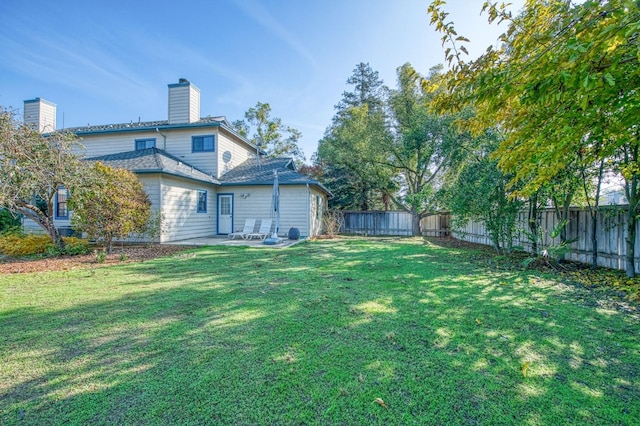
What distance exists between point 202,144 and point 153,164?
3.43 m

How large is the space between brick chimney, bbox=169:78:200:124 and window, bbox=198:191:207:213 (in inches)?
156

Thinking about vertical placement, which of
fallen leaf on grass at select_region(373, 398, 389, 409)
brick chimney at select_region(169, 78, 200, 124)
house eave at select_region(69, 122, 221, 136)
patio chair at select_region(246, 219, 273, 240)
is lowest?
fallen leaf on grass at select_region(373, 398, 389, 409)

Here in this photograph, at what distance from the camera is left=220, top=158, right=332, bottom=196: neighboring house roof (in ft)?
42.8

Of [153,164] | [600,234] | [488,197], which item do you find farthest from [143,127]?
[600,234]

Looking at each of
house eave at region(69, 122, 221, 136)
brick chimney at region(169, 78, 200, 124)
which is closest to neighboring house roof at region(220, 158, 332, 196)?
house eave at region(69, 122, 221, 136)

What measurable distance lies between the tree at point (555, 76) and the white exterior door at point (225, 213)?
12053 millimetres

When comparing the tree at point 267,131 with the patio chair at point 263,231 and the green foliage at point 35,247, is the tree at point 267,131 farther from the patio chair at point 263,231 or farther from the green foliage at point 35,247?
the green foliage at point 35,247

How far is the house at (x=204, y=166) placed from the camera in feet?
42.2

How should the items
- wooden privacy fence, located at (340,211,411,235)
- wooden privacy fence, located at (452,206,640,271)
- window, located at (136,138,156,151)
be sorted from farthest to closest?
wooden privacy fence, located at (340,211,411,235) < window, located at (136,138,156,151) < wooden privacy fence, located at (452,206,640,271)

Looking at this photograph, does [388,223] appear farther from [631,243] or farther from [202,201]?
[631,243]

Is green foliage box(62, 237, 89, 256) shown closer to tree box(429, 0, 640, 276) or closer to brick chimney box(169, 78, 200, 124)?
brick chimney box(169, 78, 200, 124)

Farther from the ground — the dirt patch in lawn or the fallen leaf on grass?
the dirt patch in lawn

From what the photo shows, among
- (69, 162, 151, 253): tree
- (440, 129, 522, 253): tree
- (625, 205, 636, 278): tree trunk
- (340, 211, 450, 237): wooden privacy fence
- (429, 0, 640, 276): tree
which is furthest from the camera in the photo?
(340, 211, 450, 237): wooden privacy fence

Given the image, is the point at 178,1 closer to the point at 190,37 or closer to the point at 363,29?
the point at 190,37
